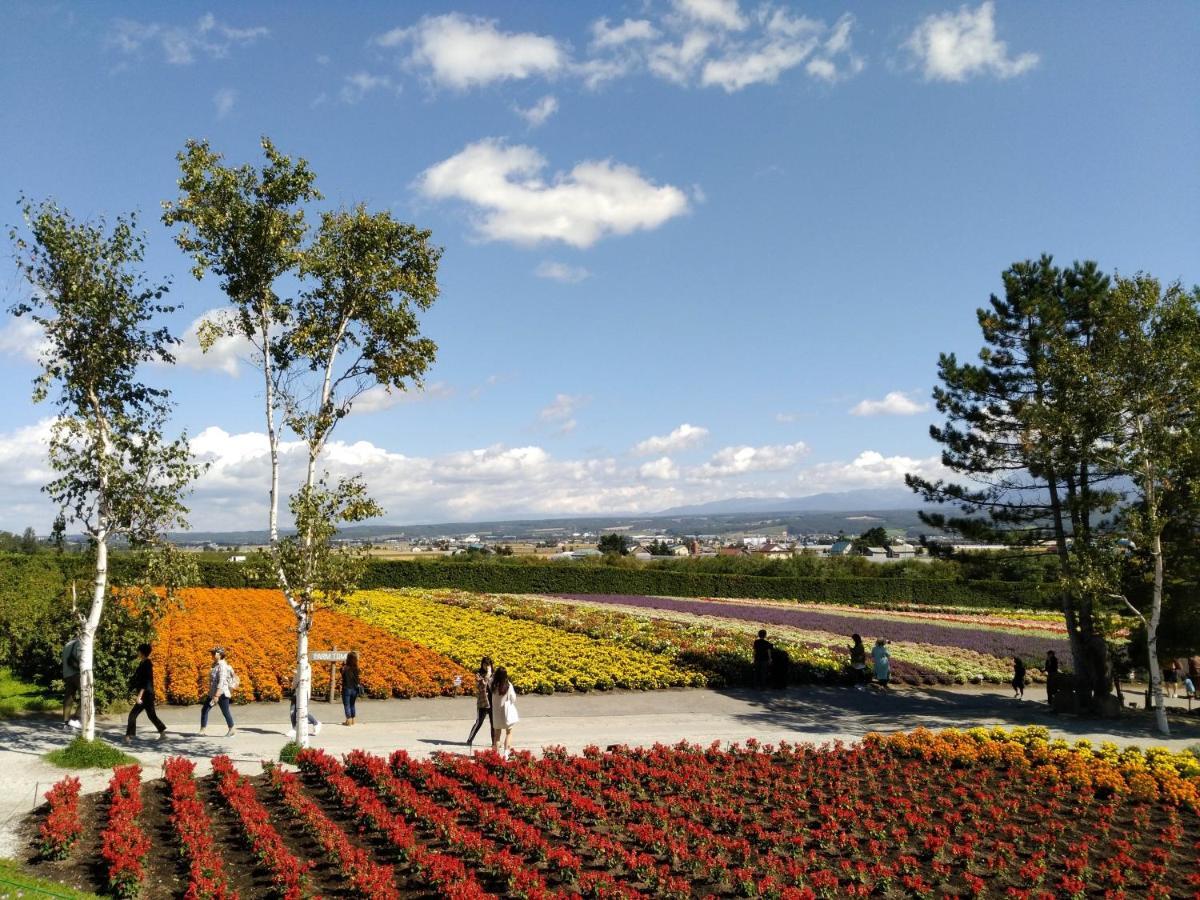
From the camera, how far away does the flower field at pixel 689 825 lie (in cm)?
873

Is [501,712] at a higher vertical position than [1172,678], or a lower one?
higher

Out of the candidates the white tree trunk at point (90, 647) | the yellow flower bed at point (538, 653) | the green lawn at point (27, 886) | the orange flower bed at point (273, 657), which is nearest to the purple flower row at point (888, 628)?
the yellow flower bed at point (538, 653)

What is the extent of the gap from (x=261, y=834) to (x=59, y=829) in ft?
7.18

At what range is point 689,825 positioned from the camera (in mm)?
10281

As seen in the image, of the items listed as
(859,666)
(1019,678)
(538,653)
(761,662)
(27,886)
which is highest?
(27,886)

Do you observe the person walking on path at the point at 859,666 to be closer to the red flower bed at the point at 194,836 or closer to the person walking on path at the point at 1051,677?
the person walking on path at the point at 1051,677

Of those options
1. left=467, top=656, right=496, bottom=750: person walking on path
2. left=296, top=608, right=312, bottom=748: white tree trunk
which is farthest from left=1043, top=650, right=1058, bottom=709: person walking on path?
left=296, top=608, right=312, bottom=748: white tree trunk

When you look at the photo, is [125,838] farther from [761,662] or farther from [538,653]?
[761,662]

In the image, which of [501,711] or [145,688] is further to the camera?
[145,688]

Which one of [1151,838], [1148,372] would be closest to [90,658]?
[1151,838]

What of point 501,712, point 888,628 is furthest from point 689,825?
point 888,628

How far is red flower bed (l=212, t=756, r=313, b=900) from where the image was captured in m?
8.27

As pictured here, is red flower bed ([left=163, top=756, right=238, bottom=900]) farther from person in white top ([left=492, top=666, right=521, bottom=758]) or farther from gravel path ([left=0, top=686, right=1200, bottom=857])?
person in white top ([left=492, top=666, right=521, bottom=758])

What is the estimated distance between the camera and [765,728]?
17641 mm
